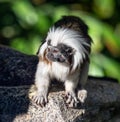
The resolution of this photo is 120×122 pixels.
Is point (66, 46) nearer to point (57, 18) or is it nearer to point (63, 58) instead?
point (63, 58)

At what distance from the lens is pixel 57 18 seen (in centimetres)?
830

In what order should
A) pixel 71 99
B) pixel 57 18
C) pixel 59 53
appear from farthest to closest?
pixel 57 18, pixel 71 99, pixel 59 53

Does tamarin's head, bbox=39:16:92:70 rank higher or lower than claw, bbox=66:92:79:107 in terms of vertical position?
higher

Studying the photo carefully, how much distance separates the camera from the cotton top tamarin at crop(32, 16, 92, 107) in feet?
17.3

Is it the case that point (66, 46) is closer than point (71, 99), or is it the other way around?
point (66, 46)

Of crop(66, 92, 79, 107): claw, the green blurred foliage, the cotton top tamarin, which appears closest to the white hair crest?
the cotton top tamarin

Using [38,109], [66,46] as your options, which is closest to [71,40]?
[66,46]

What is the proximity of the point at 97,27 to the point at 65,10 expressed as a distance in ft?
1.67

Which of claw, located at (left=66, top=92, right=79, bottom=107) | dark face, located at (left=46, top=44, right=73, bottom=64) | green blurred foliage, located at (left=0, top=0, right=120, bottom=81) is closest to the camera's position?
dark face, located at (left=46, top=44, right=73, bottom=64)

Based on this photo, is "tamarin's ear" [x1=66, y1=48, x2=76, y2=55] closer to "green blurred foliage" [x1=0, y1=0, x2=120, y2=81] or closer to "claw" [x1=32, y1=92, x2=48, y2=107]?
"claw" [x1=32, y1=92, x2=48, y2=107]

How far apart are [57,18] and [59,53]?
3.10 m

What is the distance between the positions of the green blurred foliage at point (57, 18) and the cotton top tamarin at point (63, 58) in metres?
2.71

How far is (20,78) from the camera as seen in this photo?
595cm

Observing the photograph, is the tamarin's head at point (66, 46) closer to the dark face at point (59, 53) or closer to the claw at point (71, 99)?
the dark face at point (59, 53)
